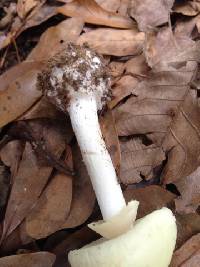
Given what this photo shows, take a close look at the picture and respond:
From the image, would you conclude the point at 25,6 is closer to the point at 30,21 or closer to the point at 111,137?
the point at 30,21

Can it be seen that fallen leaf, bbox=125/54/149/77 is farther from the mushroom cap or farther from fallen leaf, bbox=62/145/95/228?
fallen leaf, bbox=62/145/95/228

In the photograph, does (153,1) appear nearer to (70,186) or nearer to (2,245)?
(70,186)

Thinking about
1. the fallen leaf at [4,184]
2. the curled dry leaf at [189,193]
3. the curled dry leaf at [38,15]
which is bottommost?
the curled dry leaf at [189,193]

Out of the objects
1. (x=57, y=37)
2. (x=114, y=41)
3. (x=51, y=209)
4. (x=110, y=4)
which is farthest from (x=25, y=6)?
(x=51, y=209)

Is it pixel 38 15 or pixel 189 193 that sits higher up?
pixel 38 15

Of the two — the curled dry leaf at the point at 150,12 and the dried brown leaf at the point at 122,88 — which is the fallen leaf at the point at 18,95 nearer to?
the dried brown leaf at the point at 122,88

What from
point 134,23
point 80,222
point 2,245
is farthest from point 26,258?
point 134,23

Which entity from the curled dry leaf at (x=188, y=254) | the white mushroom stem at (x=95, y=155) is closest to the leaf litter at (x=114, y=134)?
the curled dry leaf at (x=188, y=254)
